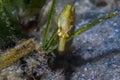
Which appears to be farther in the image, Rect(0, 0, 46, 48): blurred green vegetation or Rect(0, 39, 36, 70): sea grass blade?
Rect(0, 0, 46, 48): blurred green vegetation

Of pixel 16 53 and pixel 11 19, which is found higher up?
pixel 11 19

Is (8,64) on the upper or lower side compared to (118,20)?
upper

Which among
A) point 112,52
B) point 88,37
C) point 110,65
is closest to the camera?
point 110,65

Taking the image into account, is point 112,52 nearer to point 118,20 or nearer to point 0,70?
point 118,20

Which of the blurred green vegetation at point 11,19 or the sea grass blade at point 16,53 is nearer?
the sea grass blade at point 16,53

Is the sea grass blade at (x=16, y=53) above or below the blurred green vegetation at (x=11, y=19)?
below

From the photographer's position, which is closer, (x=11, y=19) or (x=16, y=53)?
(x=16, y=53)

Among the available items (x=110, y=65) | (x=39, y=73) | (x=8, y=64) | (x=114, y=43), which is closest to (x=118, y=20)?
(x=114, y=43)

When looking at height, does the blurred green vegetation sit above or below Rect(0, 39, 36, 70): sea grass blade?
above
